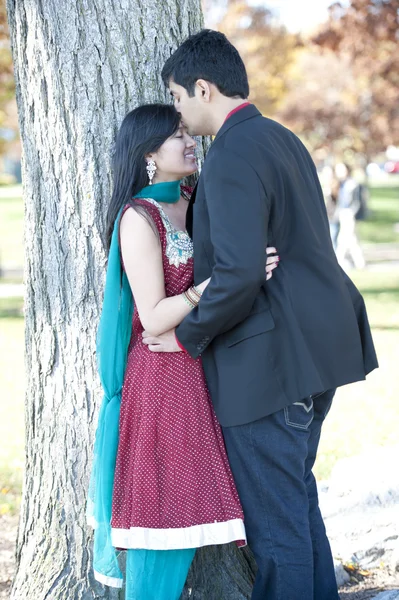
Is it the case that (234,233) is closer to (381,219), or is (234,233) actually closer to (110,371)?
(110,371)

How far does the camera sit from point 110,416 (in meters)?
2.92

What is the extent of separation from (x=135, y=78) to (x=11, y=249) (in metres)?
18.7

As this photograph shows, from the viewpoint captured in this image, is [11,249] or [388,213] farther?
[388,213]

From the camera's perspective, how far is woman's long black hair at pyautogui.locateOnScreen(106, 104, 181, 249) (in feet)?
9.42

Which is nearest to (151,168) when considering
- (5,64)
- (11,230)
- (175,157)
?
(175,157)

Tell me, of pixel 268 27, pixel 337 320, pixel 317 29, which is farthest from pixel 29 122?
pixel 268 27

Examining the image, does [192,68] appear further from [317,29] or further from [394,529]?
[317,29]

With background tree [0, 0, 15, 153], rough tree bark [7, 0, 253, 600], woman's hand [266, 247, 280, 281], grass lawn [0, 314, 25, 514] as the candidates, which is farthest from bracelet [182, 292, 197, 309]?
background tree [0, 0, 15, 153]

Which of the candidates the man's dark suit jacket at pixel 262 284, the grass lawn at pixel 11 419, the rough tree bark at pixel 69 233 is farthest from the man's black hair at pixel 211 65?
the grass lawn at pixel 11 419

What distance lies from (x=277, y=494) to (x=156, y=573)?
1.70 ft

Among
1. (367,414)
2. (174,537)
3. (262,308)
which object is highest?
(262,308)

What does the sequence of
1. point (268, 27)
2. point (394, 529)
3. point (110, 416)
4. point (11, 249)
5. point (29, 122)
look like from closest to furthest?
point (110, 416) → point (29, 122) → point (394, 529) → point (11, 249) → point (268, 27)

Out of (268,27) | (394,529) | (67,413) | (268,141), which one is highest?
(268,27)

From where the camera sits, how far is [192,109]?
2.77 m
